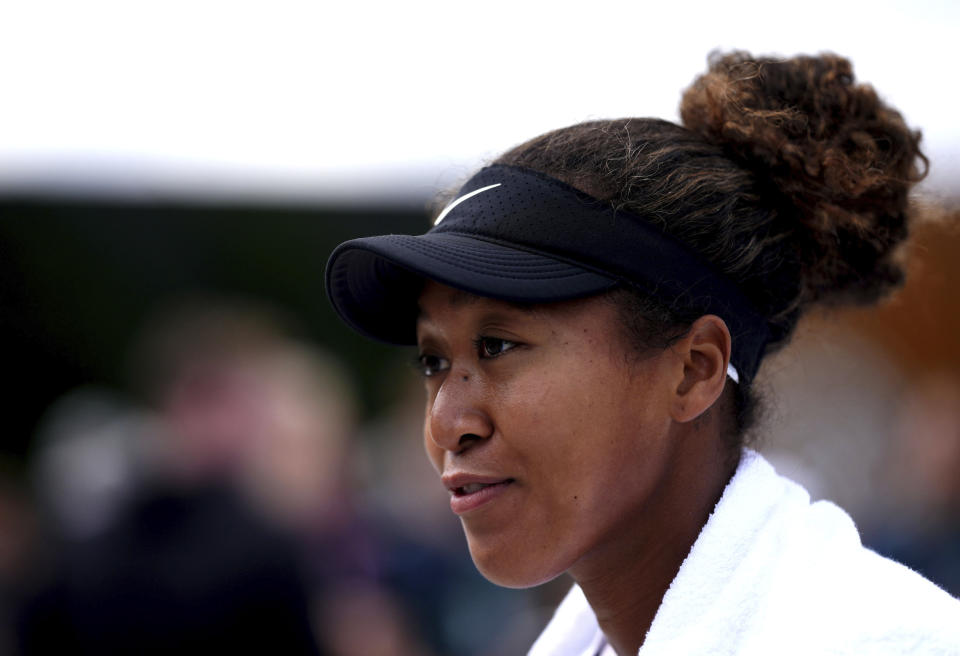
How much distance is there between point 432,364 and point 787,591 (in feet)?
2.64

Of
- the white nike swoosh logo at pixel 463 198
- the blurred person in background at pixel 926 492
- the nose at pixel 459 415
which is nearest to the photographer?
the nose at pixel 459 415

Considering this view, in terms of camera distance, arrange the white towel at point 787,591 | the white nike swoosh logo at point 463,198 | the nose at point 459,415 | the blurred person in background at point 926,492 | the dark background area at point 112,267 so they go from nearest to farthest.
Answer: the white towel at point 787,591 < the nose at point 459,415 < the white nike swoosh logo at point 463,198 < the blurred person in background at point 926,492 < the dark background area at point 112,267

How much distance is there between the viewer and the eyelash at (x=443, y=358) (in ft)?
6.47

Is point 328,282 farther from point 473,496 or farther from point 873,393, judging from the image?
point 873,393

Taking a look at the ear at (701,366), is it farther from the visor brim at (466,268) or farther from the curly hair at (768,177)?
the visor brim at (466,268)

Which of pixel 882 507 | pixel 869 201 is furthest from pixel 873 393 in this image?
pixel 869 201

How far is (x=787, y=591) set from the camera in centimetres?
180

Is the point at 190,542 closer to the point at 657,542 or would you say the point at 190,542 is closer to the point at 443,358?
the point at 443,358

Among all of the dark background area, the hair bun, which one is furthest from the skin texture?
the dark background area

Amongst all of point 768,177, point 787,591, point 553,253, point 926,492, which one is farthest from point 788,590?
point 926,492

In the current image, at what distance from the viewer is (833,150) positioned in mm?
2180

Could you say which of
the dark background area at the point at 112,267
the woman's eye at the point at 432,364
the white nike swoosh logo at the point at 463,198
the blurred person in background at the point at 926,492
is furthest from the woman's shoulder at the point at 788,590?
the dark background area at the point at 112,267

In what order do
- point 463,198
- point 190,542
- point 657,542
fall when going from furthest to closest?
point 190,542 < point 463,198 < point 657,542

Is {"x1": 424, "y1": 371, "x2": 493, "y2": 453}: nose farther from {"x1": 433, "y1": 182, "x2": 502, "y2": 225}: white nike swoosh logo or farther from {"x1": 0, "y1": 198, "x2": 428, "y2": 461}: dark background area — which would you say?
{"x1": 0, "y1": 198, "x2": 428, "y2": 461}: dark background area
